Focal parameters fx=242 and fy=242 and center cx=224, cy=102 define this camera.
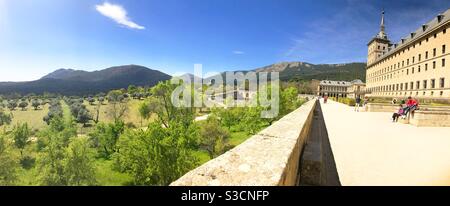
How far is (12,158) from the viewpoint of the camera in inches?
1184

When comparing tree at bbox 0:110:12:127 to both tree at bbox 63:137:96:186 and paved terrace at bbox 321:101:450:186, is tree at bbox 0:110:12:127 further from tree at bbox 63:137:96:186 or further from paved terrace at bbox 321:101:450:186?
paved terrace at bbox 321:101:450:186

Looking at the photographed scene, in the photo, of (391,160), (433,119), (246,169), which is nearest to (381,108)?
(433,119)

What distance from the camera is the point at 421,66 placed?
1854 inches

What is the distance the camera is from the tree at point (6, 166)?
26984mm

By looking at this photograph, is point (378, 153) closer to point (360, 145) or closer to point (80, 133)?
point (360, 145)

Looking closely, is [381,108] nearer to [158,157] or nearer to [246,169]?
[158,157]

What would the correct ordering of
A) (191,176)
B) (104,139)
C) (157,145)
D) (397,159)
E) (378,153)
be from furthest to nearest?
(104,139) → (157,145) → (378,153) → (397,159) → (191,176)

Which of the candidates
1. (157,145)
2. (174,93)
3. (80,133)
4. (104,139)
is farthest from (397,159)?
(80,133)

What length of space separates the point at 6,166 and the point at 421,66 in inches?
2674

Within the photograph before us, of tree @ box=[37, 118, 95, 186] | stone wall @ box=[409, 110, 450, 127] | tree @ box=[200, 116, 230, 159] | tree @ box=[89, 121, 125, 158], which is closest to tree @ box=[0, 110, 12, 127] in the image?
tree @ box=[89, 121, 125, 158]

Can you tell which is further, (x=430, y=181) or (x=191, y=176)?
(x=430, y=181)

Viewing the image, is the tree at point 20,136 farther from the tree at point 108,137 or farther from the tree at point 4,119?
the tree at point 4,119

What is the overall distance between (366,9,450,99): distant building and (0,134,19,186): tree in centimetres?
5335
